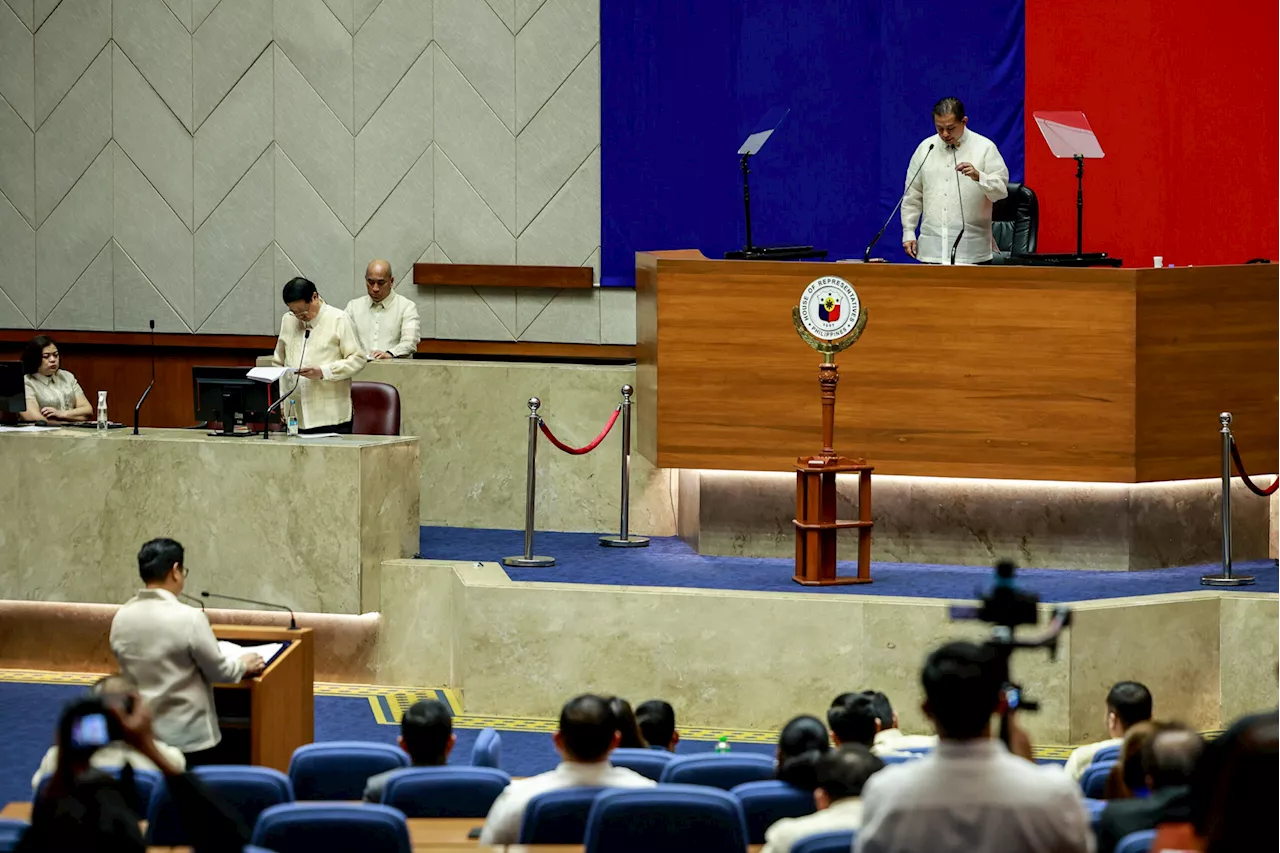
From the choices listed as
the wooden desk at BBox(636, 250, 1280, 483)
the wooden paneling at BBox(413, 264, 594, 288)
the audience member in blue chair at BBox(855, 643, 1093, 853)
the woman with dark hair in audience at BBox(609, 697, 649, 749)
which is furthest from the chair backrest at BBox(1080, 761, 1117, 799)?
the wooden paneling at BBox(413, 264, 594, 288)

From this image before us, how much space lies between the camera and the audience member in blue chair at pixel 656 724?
613 centimetres

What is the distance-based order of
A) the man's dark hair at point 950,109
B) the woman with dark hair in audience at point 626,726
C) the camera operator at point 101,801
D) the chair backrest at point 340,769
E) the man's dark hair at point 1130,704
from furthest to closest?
the man's dark hair at point 950,109 → the woman with dark hair in audience at point 626,726 → the man's dark hair at point 1130,704 → the chair backrest at point 340,769 → the camera operator at point 101,801

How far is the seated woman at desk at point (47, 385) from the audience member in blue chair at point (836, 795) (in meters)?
6.50

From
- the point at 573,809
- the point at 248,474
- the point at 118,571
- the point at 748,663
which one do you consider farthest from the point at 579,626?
the point at 573,809

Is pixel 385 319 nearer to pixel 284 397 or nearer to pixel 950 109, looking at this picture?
pixel 284 397

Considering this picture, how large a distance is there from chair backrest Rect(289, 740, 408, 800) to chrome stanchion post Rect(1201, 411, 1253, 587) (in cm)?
493

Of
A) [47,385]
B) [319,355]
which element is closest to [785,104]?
[319,355]

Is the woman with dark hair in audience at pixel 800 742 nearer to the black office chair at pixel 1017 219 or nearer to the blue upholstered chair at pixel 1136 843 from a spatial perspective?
the blue upholstered chair at pixel 1136 843

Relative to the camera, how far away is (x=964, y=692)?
128 inches

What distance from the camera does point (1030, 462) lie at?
9.14m

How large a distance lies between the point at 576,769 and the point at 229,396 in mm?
4766

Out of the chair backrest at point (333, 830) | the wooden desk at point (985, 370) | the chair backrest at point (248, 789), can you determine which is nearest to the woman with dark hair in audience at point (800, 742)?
the chair backrest at point (333, 830)

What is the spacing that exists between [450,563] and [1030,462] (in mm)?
2966

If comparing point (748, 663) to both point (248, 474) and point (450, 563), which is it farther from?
point (248, 474)
